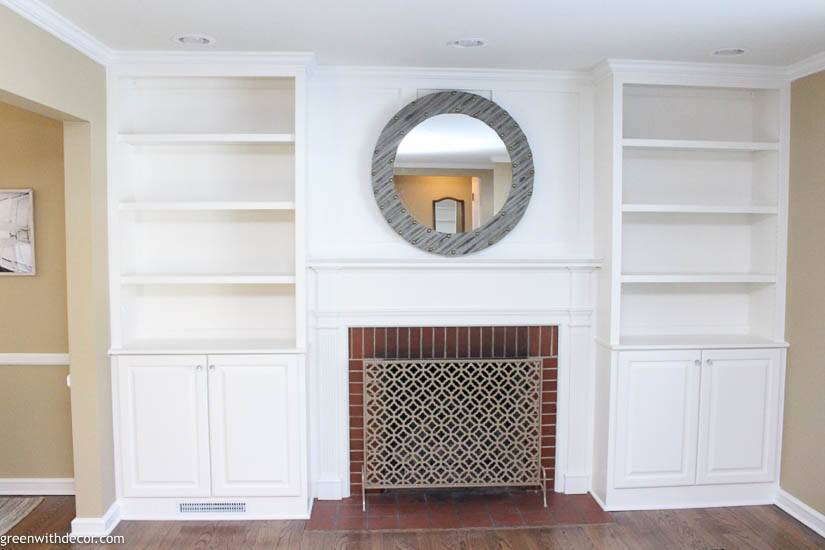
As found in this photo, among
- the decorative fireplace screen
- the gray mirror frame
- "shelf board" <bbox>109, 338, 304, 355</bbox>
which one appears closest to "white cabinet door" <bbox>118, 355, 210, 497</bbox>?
"shelf board" <bbox>109, 338, 304, 355</bbox>

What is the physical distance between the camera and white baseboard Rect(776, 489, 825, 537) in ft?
9.77

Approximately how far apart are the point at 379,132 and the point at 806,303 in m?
2.41

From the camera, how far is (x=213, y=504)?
3084 mm

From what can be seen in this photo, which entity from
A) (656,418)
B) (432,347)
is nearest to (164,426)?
(432,347)

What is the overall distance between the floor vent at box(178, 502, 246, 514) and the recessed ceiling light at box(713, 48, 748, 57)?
325 centimetres

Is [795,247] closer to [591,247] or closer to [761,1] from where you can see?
[591,247]

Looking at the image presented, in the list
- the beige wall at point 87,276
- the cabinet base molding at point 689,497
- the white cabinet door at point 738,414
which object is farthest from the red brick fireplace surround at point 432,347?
the beige wall at point 87,276

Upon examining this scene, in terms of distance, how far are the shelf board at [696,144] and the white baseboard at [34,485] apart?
3.57 meters

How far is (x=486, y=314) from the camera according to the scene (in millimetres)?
3279

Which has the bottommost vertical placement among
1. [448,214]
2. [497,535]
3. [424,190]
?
[497,535]

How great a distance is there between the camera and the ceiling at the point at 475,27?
91.4 inches

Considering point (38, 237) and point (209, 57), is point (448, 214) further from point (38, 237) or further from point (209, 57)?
point (38, 237)

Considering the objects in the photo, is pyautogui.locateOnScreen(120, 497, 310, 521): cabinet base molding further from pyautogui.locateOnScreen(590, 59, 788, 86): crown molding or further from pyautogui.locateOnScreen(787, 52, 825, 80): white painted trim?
pyautogui.locateOnScreen(787, 52, 825, 80): white painted trim

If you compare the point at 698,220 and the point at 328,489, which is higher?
the point at 698,220
